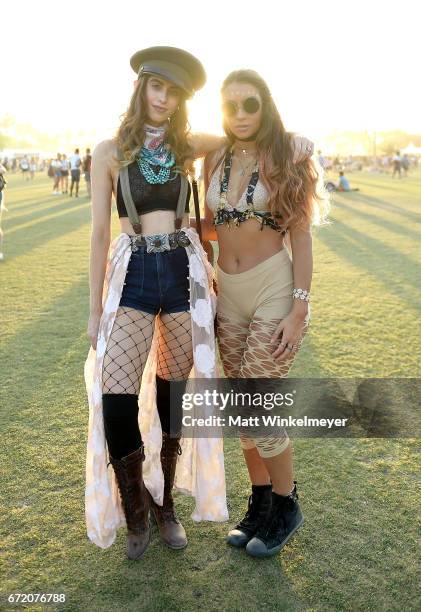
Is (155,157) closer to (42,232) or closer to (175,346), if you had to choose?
(175,346)

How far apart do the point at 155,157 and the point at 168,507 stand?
1709 mm

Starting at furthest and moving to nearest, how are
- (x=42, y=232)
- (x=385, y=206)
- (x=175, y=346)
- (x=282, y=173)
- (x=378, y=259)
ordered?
(x=385, y=206) → (x=42, y=232) → (x=378, y=259) → (x=175, y=346) → (x=282, y=173)

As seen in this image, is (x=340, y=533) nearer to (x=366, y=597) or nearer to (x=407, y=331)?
(x=366, y=597)

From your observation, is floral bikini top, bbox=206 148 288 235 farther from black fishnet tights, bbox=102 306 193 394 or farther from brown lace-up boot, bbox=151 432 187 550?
brown lace-up boot, bbox=151 432 187 550

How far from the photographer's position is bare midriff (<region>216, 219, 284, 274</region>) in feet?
8.37

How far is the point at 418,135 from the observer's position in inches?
3548

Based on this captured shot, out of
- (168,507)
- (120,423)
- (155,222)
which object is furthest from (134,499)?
(155,222)

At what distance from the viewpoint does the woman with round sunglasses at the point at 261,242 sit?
2.49 metres

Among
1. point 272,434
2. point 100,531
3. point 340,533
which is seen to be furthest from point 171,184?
point 340,533

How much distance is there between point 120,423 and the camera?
8.21 ft

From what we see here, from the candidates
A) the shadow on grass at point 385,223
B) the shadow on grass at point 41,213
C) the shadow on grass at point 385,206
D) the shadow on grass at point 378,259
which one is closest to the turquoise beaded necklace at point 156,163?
the shadow on grass at point 378,259

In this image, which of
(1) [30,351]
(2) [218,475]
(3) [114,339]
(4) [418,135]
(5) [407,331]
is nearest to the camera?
(3) [114,339]

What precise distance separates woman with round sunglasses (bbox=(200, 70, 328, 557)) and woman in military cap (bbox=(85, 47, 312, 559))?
5.0 inches

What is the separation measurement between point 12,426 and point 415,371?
10.4ft
